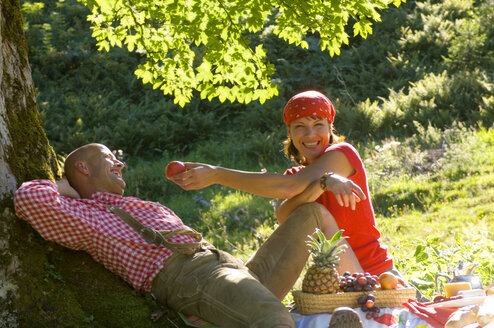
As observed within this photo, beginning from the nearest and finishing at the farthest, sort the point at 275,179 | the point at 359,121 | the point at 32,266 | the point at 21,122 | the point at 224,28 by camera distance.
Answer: the point at 32,266 → the point at 21,122 → the point at 275,179 → the point at 224,28 → the point at 359,121

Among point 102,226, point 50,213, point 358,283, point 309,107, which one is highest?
point 309,107

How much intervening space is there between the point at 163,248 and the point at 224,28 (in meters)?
3.17

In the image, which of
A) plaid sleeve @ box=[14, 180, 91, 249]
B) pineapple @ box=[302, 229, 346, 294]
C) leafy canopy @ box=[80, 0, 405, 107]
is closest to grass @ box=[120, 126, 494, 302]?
leafy canopy @ box=[80, 0, 405, 107]

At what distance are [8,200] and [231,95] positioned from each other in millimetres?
3443

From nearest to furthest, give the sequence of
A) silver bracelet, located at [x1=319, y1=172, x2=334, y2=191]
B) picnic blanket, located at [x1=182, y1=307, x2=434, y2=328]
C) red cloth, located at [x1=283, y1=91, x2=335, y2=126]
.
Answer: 1. picnic blanket, located at [x1=182, y1=307, x2=434, y2=328]
2. silver bracelet, located at [x1=319, y1=172, x2=334, y2=191]
3. red cloth, located at [x1=283, y1=91, x2=335, y2=126]

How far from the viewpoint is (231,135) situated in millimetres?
13859

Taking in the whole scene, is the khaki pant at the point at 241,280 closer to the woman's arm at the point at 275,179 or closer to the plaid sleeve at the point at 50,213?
the woman's arm at the point at 275,179

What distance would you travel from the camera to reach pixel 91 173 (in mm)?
4105

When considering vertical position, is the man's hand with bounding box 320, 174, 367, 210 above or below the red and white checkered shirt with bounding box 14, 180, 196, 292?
above

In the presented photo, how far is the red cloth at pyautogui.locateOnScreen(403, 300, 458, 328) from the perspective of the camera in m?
3.91

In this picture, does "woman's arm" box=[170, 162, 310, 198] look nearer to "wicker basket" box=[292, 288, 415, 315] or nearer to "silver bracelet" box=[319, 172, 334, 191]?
"silver bracelet" box=[319, 172, 334, 191]

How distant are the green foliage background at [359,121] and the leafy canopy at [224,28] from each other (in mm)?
2246

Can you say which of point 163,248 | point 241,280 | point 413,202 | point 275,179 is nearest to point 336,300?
point 241,280

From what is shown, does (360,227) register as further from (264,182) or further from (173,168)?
(173,168)
